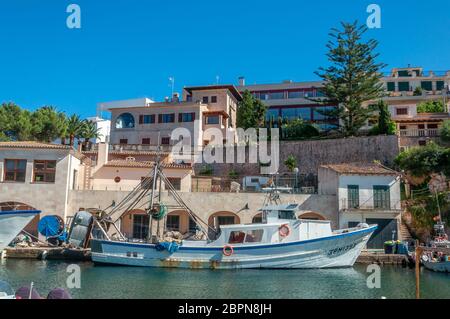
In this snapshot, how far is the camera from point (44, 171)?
29.1 metres

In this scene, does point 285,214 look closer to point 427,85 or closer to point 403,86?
point 403,86

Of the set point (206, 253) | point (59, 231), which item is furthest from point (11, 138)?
point (206, 253)

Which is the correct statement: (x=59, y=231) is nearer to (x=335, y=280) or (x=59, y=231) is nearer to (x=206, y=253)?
(x=206, y=253)

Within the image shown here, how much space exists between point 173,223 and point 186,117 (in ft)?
59.0

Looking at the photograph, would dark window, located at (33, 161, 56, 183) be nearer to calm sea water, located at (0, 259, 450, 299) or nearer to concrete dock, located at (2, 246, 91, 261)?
concrete dock, located at (2, 246, 91, 261)

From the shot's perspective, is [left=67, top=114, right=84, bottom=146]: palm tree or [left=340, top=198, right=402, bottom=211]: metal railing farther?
[left=67, top=114, right=84, bottom=146]: palm tree

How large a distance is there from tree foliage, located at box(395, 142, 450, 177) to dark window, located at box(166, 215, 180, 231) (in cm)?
1865

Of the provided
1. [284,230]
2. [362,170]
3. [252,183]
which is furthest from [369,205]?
[252,183]

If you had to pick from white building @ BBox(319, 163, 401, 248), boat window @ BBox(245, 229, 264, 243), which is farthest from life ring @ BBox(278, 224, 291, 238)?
white building @ BBox(319, 163, 401, 248)

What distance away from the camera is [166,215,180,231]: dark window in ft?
100

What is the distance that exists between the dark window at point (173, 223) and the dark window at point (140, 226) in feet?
4.91

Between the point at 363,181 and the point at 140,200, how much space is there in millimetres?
15882
